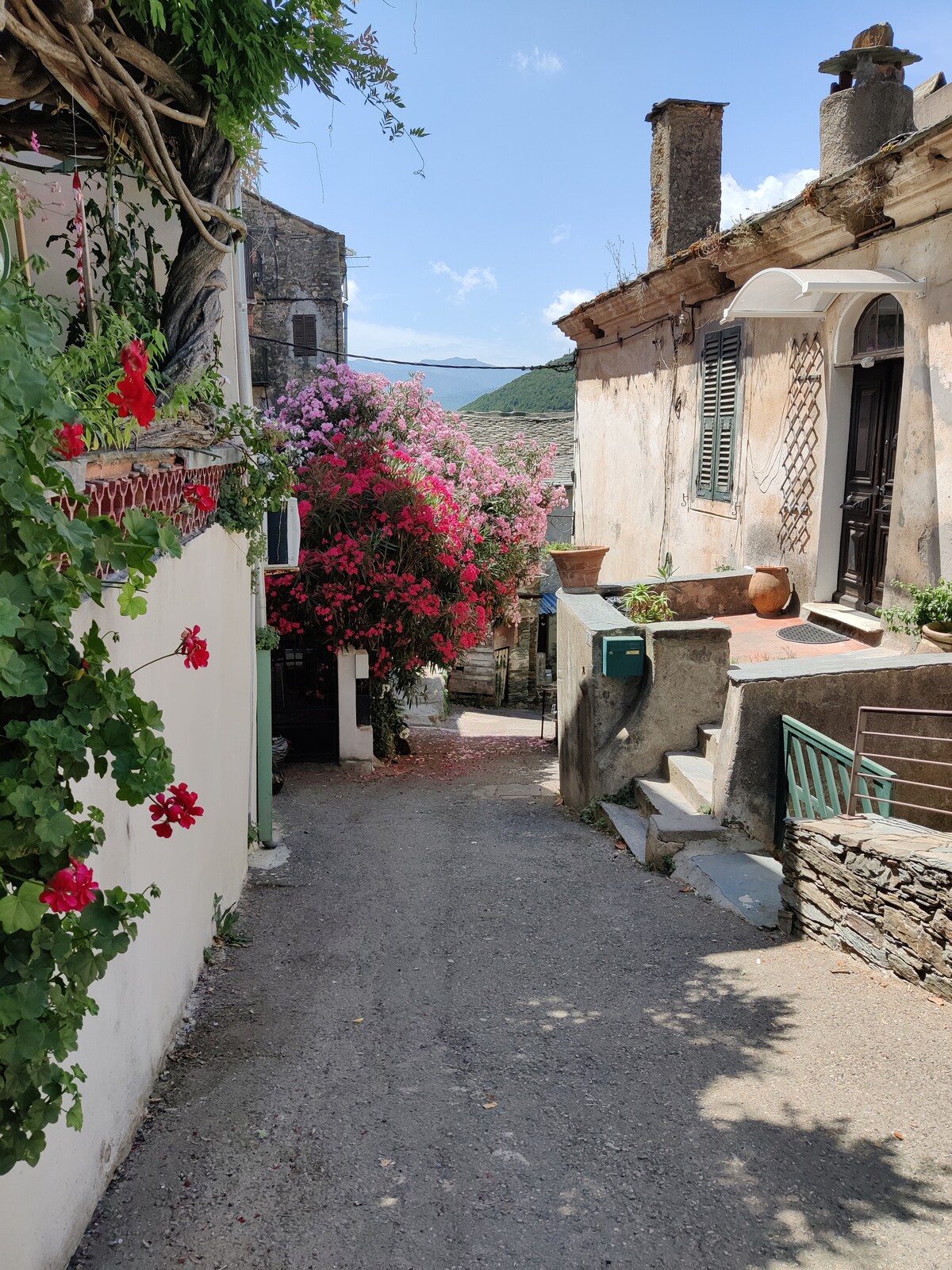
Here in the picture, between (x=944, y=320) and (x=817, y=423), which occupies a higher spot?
(x=944, y=320)

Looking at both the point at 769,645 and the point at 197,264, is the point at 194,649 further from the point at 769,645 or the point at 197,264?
the point at 769,645

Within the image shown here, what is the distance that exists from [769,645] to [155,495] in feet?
21.5

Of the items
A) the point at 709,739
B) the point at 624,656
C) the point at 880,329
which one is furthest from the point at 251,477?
the point at 880,329

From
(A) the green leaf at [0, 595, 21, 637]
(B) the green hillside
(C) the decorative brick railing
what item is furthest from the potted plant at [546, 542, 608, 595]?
(B) the green hillside

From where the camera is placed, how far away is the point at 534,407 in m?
46.4

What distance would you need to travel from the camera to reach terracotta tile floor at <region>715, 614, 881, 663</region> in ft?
28.2

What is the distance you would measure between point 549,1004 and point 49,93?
4.87 m

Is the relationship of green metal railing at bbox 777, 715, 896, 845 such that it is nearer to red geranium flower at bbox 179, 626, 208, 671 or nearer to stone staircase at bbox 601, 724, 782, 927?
stone staircase at bbox 601, 724, 782, 927

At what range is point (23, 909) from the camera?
183 cm

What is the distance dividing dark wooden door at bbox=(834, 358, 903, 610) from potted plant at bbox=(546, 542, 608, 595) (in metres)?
2.63

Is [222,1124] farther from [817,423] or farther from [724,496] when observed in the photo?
[724,496]

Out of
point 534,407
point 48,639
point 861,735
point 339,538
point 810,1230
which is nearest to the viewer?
point 48,639

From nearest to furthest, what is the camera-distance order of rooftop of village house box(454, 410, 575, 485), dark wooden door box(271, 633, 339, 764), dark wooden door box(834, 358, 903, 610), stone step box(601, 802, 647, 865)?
stone step box(601, 802, 647, 865), dark wooden door box(834, 358, 903, 610), dark wooden door box(271, 633, 339, 764), rooftop of village house box(454, 410, 575, 485)

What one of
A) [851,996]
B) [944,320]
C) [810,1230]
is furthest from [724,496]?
[810,1230]
